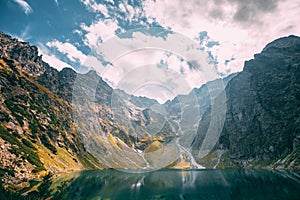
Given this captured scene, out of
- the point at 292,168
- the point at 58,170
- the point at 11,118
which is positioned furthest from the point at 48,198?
the point at 292,168

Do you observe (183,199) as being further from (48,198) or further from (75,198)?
(48,198)

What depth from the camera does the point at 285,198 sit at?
221ft

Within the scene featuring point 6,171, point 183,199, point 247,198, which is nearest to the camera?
point 247,198

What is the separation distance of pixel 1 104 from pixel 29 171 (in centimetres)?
8234

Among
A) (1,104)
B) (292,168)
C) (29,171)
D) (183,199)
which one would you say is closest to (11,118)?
(1,104)

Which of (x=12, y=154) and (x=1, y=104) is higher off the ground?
(x=1, y=104)

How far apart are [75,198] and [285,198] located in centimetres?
6130

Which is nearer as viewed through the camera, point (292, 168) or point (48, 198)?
point (48, 198)

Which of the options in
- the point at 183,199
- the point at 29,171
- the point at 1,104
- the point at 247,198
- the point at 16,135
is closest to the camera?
the point at 247,198

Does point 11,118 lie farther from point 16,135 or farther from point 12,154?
point 12,154

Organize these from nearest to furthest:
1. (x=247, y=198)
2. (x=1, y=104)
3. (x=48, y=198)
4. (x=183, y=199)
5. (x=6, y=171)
Answer: (x=48, y=198) < (x=247, y=198) < (x=183, y=199) < (x=6, y=171) < (x=1, y=104)

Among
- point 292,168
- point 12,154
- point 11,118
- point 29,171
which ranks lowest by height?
point 292,168

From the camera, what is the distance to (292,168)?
18950 cm

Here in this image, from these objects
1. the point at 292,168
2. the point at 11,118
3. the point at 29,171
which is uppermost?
the point at 11,118
